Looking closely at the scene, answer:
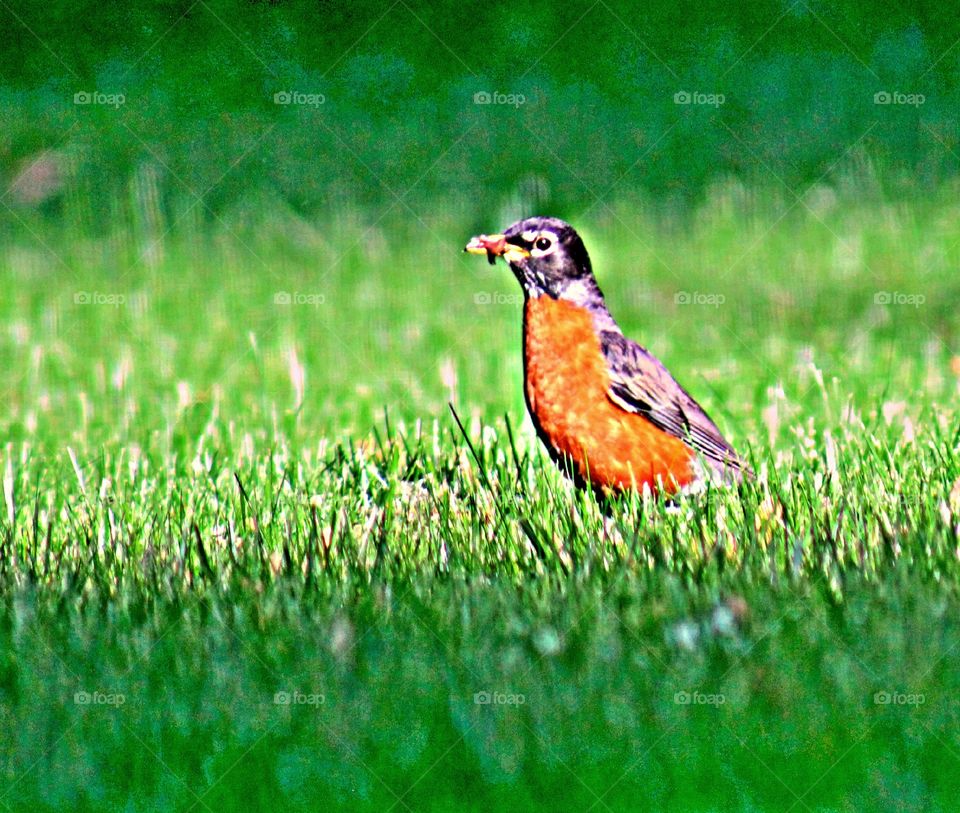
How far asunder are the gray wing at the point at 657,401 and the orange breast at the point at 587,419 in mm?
31

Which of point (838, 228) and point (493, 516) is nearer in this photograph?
Answer: point (493, 516)

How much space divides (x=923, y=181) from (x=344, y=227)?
387cm

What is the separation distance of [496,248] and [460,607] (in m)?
1.75

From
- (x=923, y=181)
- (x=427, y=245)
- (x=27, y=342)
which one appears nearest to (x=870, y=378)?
(x=923, y=181)

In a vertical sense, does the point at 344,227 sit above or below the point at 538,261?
above

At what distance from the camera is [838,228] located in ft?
33.3

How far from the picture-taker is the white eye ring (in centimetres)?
576

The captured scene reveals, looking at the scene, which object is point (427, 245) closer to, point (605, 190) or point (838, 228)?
point (605, 190)

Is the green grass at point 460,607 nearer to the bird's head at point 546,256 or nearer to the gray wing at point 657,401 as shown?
the gray wing at point 657,401

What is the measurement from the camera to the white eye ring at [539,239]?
576 centimetres

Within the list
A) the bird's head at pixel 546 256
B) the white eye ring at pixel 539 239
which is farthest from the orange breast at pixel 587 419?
the white eye ring at pixel 539 239

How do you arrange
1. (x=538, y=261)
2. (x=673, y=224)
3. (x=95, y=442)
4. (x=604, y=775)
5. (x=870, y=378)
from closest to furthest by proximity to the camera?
1. (x=604, y=775)
2. (x=538, y=261)
3. (x=95, y=442)
4. (x=870, y=378)
5. (x=673, y=224)

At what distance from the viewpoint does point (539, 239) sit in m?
5.76

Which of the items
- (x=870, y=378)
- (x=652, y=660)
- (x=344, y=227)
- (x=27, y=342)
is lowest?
(x=652, y=660)
